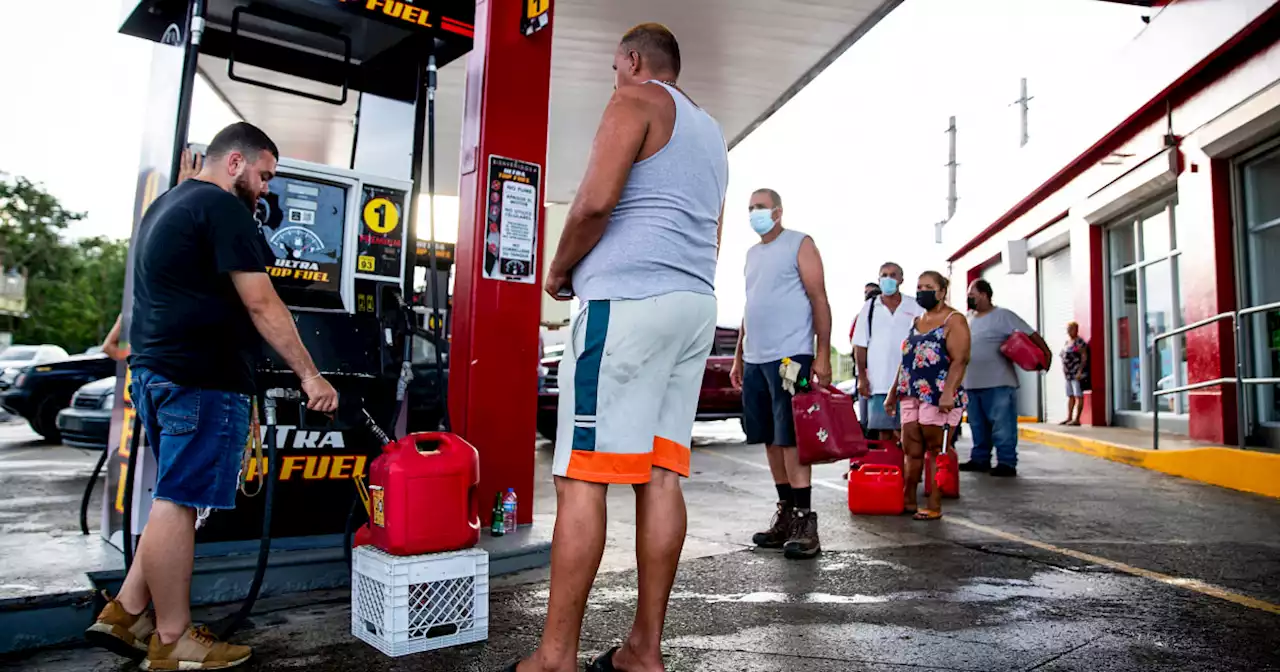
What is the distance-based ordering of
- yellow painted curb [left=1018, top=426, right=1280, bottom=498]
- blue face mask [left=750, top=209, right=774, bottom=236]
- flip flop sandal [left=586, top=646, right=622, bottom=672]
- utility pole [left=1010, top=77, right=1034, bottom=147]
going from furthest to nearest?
1. utility pole [left=1010, top=77, right=1034, bottom=147]
2. yellow painted curb [left=1018, top=426, right=1280, bottom=498]
3. blue face mask [left=750, top=209, right=774, bottom=236]
4. flip flop sandal [left=586, top=646, right=622, bottom=672]

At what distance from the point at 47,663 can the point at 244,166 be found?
5.82ft

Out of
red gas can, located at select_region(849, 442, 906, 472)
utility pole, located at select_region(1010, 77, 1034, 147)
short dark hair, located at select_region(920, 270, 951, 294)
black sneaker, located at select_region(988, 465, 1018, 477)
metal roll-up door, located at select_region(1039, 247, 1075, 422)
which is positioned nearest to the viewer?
red gas can, located at select_region(849, 442, 906, 472)

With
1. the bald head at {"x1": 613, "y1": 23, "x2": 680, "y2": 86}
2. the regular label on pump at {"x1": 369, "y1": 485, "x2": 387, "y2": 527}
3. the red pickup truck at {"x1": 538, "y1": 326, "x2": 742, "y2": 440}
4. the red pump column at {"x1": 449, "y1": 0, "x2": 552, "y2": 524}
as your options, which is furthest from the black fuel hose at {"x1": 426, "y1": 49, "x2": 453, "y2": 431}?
the red pickup truck at {"x1": 538, "y1": 326, "x2": 742, "y2": 440}

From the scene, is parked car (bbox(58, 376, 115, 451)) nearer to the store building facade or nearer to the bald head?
the bald head

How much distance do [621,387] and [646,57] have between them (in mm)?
1031

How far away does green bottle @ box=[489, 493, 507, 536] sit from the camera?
4.90 m

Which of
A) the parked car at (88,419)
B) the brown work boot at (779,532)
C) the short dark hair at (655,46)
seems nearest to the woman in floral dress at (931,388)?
the brown work boot at (779,532)

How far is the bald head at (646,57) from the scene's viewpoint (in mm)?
2811

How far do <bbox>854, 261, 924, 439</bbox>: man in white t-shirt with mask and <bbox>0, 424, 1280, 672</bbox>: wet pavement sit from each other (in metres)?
1.94

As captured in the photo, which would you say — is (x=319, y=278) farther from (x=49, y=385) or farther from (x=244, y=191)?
(x=49, y=385)

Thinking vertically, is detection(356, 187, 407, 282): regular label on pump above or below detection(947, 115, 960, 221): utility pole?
below

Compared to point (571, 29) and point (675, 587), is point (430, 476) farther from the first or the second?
point (571, 29)

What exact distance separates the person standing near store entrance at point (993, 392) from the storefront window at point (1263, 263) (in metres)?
2.85

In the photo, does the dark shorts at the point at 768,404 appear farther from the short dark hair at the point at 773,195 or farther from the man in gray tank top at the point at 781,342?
the short dark hair at the point at 773,195
